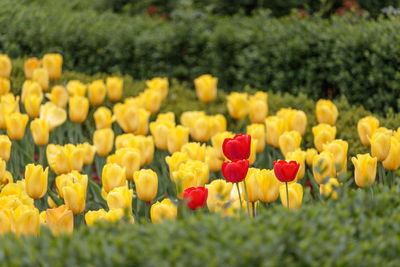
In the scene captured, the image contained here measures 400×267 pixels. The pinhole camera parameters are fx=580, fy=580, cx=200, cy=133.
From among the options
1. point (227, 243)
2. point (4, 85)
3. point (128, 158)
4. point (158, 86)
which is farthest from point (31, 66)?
point (227, 243)

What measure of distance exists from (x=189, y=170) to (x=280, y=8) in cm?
628

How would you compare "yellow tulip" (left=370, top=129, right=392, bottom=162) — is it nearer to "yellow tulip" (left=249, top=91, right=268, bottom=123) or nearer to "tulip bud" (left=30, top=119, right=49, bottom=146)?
"yellow tulip" (left=249, top=91, right=268, bottom=123)

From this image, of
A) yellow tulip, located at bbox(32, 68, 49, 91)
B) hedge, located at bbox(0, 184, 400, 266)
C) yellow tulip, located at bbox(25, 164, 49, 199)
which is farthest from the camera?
yellow tulip, located at bbox(32, 68, 49, 91)

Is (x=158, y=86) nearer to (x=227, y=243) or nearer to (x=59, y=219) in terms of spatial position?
(x=59, y=219)

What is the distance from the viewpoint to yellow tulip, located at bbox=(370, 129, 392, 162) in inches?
119

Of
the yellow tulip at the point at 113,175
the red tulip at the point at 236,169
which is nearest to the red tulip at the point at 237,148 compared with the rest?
the red tulip at the point at 236,169

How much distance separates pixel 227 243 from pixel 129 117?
7.72ft

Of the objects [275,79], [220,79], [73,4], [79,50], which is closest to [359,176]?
[275,79]

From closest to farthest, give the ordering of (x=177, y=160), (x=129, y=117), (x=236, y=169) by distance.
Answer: (x=236, y=169) → (x=177, y=160) → (x=129, y=117)

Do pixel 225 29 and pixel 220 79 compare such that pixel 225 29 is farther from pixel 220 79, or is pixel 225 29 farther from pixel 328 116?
pixel 328 116

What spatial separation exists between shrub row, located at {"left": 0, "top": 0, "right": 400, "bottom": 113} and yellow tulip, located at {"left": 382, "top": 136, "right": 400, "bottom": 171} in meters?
2.39

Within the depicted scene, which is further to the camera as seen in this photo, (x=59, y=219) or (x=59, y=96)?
(x=59, y=96)

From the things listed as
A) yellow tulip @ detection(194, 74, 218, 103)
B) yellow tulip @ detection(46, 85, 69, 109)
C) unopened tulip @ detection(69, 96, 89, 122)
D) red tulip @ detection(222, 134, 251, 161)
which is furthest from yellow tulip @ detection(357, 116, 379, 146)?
yellow tulip @ detection(46, 85, 69, 109)

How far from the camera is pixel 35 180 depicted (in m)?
2.86
